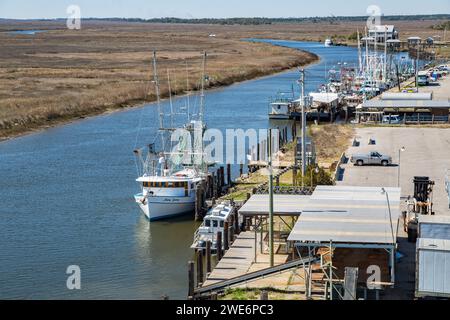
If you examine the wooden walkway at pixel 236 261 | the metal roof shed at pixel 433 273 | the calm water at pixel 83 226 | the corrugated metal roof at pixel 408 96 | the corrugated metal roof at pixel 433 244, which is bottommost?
the calm water at pixel 83 226

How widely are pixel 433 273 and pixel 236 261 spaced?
781 cm

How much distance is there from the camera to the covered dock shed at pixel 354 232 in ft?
72.3

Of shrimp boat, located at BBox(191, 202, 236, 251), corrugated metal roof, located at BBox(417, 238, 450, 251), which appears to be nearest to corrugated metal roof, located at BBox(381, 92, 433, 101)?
shrimp boat, located at BBox(191, 202, 236, 251)

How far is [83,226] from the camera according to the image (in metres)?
33.7

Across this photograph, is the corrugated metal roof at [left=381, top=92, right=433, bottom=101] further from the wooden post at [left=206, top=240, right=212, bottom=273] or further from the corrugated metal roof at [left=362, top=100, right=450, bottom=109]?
the wooden post at [left=206, top=240, right=212, bottom=273]

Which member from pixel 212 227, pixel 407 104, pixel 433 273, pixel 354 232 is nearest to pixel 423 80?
pixel 407 104

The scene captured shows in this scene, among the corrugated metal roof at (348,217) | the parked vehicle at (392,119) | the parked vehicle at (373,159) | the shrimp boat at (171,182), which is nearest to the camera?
the corrugated metal roof at (348,217)

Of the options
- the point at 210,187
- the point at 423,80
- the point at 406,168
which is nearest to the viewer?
the point at 210,187

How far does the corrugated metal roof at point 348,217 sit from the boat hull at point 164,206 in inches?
340

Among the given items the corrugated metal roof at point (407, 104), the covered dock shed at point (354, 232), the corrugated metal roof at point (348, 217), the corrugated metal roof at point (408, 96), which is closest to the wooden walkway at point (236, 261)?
the covered dock shed at point (354, 232)

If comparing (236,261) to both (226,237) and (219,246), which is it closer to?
(219,246)

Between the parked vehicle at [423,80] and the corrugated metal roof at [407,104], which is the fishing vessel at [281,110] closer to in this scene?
the corrugated metal roof at [407,104]

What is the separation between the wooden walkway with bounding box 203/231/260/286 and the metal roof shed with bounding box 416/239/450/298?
632cm
